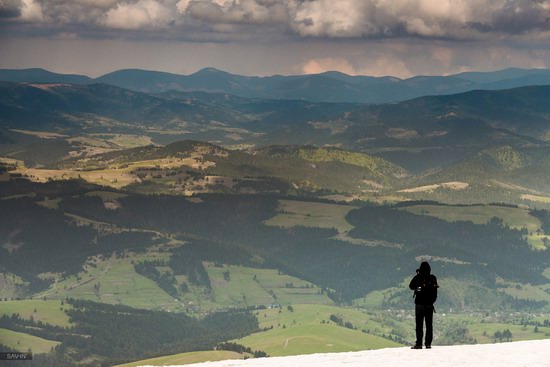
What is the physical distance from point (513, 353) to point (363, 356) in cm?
943

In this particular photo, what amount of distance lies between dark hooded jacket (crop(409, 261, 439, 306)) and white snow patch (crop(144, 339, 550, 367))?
3.45 metres

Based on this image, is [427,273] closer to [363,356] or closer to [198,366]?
[363,356]

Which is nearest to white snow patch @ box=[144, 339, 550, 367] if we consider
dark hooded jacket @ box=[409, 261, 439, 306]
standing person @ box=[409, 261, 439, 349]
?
standing person @ box=[409, 261, 439, 349]

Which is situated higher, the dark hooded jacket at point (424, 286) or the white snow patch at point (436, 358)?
the dark hooded jacket at point (424, 286)

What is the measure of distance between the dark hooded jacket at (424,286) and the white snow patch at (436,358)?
345 centimetres

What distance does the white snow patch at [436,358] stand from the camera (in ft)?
210

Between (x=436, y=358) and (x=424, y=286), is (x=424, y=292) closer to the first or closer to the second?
(x=424, y=286)

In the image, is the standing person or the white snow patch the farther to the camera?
the standing person

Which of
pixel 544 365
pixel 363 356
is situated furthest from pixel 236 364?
pixel 544 365

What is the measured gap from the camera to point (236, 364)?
6919 cm

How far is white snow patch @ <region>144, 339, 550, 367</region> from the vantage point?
64.1 m

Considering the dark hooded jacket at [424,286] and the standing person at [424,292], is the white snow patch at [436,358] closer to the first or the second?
the standing person at [424,292]

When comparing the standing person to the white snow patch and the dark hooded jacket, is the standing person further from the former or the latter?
the white snow patch

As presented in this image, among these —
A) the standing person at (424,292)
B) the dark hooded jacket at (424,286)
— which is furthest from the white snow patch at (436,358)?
the dark hooded jacket at (424,286)
